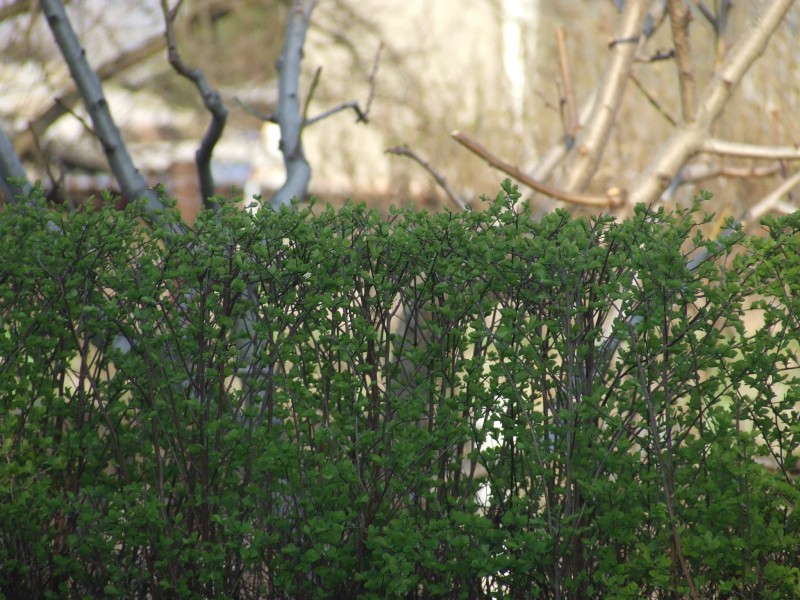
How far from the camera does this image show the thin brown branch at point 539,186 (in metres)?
4.54

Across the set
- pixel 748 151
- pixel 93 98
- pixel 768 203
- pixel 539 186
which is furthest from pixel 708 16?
pixel 93 98

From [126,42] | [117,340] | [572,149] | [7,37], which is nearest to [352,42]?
[126,42]

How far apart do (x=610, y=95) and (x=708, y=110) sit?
1.83 feet

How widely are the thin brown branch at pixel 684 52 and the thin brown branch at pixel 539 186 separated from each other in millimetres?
516

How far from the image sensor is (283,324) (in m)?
3.00

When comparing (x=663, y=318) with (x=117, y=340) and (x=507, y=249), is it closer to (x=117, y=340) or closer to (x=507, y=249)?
(x=507, y=249)

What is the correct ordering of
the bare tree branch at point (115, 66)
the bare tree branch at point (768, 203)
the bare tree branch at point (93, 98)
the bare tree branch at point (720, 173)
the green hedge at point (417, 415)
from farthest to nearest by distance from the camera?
1. the bare tree branch at point (115, 66)
2. the bare tree branch at point (720, 173)
3. the bare tree branch at point (768, 203)
4. the bare tree branch at point (93, 98)
5. the green hedge at point (417, 415)

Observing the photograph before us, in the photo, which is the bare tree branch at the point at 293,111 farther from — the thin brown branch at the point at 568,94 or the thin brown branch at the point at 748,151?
the thin brown branch at the point at 748,151

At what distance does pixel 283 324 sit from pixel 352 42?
1215 centimetres

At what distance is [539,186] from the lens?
14.9 feet

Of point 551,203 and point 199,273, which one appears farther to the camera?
point 551,203

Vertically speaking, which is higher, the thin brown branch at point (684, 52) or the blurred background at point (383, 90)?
the blurred background at point (383, 90)

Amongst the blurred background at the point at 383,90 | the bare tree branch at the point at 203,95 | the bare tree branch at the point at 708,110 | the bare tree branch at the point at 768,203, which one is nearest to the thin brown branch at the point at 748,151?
the bare tree branch at the point at 708,110

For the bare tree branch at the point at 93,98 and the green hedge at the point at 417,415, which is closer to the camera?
the green hedge at the point at 417,415
